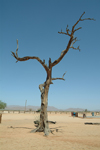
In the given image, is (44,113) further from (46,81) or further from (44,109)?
(46,81)

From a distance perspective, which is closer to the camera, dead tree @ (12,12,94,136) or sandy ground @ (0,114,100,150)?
sandy ground @ (0,114,100,150)

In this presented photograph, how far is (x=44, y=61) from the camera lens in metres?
10.7

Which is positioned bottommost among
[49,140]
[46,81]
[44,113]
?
[49,140]

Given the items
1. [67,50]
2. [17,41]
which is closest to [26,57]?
Result: [17,41]

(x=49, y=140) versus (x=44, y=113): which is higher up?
(x=44, y=113)

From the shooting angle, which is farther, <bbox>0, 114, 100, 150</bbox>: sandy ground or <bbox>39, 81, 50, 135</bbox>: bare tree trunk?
<bbox>39, 81, 50, 135</bbox>: bare tree trunk

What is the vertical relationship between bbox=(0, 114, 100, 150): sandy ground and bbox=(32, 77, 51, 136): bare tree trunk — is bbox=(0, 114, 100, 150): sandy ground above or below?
below

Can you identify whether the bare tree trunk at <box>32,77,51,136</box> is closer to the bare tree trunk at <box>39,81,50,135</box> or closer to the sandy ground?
the bare tree trunk at <box>39,81,50,135</box>

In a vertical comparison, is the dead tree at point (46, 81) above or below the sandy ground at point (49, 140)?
above

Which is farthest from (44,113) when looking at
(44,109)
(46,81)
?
(46,81)

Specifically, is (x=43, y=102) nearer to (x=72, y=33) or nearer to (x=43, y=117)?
(x=43, y=117)

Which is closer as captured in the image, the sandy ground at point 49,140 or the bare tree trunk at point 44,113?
the sandy ground at point 49,140

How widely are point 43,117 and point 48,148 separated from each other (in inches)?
154

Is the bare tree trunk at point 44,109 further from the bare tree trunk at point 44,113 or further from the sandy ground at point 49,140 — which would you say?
the sandy ground at point 49,140
